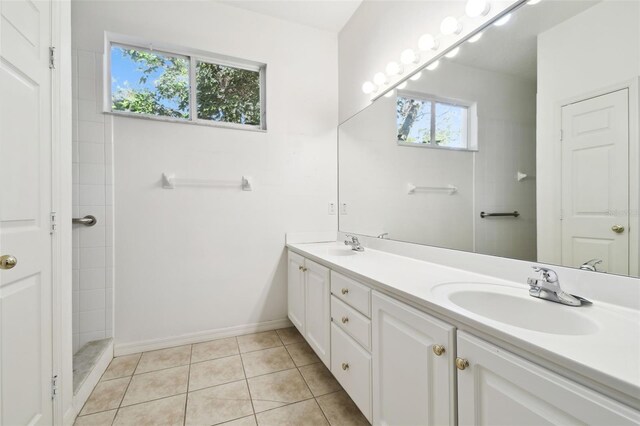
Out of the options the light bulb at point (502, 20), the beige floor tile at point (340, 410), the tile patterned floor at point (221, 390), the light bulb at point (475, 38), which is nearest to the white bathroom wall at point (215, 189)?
the tile patterned floor at point (221, 390)

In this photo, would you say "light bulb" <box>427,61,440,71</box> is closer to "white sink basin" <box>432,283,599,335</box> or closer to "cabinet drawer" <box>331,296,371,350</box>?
"white sink basin" <box>432,283,599,335</box>

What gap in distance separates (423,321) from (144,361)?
2.02m

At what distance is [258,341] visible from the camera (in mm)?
2209

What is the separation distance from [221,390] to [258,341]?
0.60 meters

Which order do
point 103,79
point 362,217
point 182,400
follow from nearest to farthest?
point 182,400
point 103,79
point 362,217

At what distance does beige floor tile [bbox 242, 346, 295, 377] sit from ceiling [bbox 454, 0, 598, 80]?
2.08 meters

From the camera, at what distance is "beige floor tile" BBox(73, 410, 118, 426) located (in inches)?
53.7

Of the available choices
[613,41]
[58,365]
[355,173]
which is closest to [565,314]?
[613,41]

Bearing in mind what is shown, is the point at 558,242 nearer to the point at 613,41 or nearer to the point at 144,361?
the point at 613,41

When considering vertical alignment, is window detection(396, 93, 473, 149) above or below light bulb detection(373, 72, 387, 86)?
below

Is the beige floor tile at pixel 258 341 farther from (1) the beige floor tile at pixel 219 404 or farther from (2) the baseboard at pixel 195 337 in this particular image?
(1) the beige floor tile at pixel 219 404

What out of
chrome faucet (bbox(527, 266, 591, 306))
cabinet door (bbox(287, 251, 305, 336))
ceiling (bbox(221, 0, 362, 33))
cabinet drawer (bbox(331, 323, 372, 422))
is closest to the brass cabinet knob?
chrome faucet (bbox(527, 266, 591, 306))

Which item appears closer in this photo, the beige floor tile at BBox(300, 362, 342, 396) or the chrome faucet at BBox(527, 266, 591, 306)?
the chrome faucet at BBox(527, 266, 591, 306)

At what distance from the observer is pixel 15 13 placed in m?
0.99
